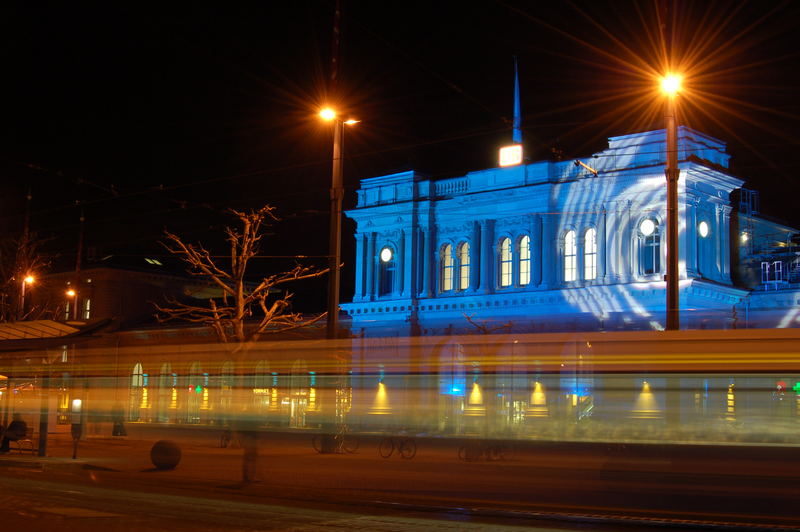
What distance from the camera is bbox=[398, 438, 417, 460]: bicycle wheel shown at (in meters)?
16.3

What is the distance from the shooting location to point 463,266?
58688mm

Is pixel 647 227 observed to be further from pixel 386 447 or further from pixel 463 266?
pixel 386 447

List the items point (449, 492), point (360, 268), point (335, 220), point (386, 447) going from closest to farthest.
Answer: point (386, 447)
point (449, 492)
point (335, 220)
point (360, 268)

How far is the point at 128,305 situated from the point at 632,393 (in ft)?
214

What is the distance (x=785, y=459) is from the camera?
11.9 meters

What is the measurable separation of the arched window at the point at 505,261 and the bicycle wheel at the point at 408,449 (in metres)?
39.6

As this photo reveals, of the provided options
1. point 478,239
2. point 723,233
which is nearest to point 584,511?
point 723,233

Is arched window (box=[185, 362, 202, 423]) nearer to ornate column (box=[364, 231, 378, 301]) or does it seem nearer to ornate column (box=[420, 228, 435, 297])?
ornate column (box=[420, 228, 435, 297])

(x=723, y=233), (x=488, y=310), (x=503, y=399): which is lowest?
(x=503, y=399)

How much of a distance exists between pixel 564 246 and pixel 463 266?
6.54 m

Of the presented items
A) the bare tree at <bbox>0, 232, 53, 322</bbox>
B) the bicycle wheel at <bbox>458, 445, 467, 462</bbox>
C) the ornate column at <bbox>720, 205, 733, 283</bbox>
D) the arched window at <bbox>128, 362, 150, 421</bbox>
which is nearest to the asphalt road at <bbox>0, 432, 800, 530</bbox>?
the bicycle wheel at <bbox>458, 445, 467, 462</bbox>

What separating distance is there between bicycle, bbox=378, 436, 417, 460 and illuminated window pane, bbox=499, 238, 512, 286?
3933 cm

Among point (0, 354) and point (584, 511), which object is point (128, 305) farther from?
point (584, 511)

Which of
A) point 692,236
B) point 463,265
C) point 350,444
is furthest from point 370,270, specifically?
point 350,444
